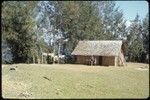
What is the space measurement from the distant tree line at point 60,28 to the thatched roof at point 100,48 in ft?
15.7

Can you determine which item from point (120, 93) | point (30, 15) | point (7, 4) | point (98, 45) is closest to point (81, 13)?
point (98, 45)

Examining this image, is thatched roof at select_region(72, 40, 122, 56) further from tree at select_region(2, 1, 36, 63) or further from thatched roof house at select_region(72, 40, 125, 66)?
tree at select_region(2, 1, 36, 63)

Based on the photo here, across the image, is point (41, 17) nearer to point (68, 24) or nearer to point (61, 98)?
point (68, 24)

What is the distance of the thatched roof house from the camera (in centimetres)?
3838

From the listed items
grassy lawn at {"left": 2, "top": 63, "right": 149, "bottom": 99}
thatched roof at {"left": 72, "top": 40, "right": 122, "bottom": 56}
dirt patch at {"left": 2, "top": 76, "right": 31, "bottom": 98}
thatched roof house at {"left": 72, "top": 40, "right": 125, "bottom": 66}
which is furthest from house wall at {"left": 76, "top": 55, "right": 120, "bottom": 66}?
dirt patch at {"left": 2, "top": 76, "right": 31, "bottom": 98}

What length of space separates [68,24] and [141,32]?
19.3m

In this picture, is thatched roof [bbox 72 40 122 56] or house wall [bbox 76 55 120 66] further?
thatched roof [bbox 72 40 122 56]

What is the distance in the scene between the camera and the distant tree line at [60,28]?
112ft

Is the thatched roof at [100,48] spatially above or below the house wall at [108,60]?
above

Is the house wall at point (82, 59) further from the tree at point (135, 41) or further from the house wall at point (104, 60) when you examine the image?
the tree at point (135, 41)

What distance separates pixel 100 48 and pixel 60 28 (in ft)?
26.4

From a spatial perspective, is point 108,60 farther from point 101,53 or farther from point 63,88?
point 63,88

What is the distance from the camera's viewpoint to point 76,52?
4031cm

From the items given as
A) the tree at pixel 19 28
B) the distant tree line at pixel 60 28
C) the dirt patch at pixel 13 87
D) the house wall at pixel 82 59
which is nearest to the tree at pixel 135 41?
the distant tree line at pixel 60 28
